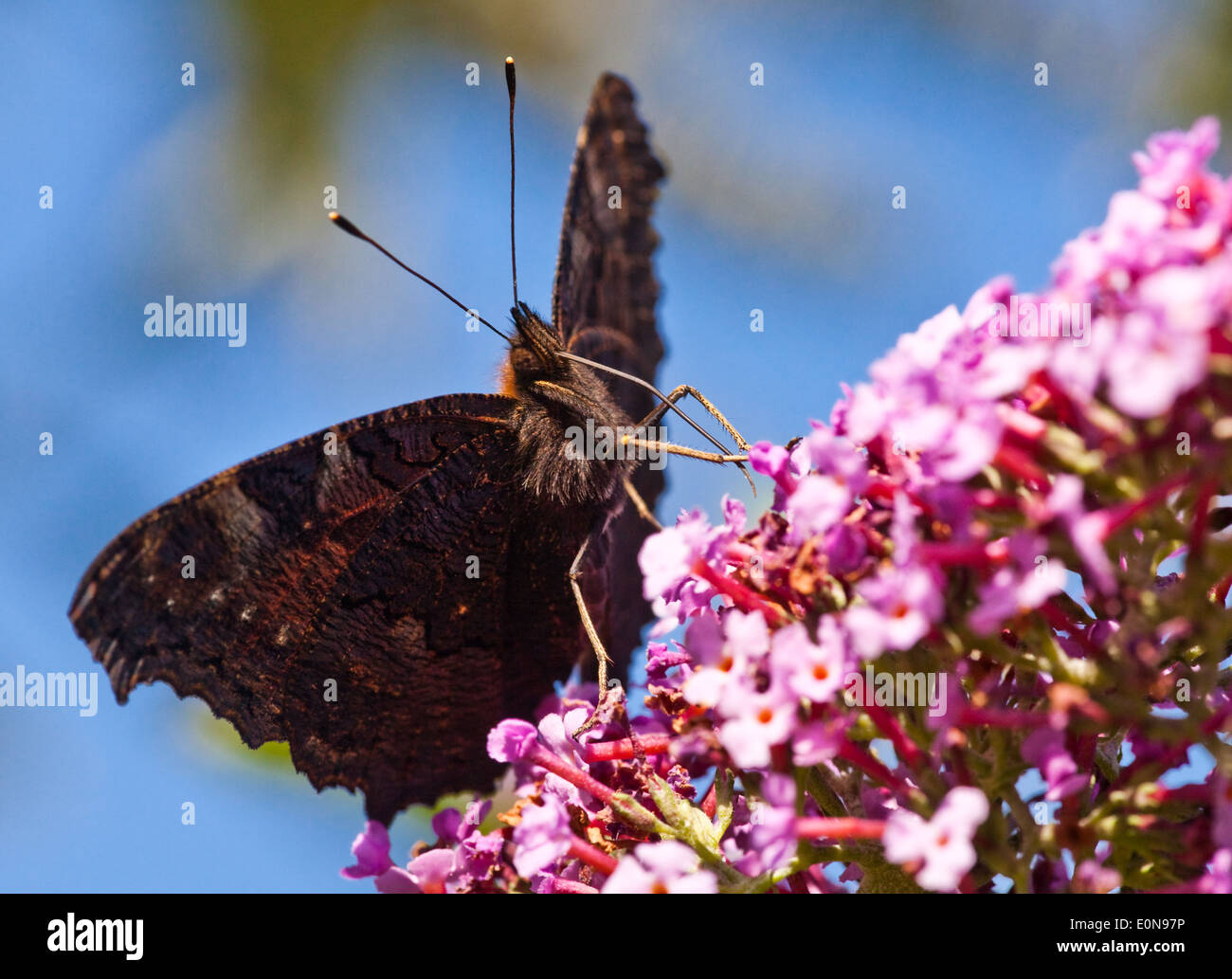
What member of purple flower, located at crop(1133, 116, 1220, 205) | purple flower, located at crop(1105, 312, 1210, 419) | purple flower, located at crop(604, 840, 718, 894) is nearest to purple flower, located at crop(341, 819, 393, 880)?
purple flower, located at crop(604, 840, 718, 894)

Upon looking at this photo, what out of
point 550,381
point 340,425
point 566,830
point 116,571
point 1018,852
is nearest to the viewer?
point 1018,852

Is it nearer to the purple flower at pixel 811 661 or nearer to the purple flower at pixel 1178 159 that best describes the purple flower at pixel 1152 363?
the purple flower at pixel 1178 159

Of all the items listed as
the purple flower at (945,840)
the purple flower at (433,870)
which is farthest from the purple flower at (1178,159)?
the purple flower at (433,870)

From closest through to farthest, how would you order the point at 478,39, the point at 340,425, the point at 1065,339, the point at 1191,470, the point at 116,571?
the point at 1191,470
the point at 1065,339
the point at 116,571
the point at 340,425
the point at 478,39

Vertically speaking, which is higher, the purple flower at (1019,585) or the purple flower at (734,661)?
the purple flower at (1019,585)

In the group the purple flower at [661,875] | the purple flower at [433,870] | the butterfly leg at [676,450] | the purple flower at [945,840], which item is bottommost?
the purple flower at [433,870]

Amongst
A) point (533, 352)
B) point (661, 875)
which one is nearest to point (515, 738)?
point (661, 875)

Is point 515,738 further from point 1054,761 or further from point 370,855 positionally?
point 1054,761

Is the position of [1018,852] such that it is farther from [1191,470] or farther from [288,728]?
[288,728]

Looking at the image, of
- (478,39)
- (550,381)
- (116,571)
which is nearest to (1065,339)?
(550,381)
